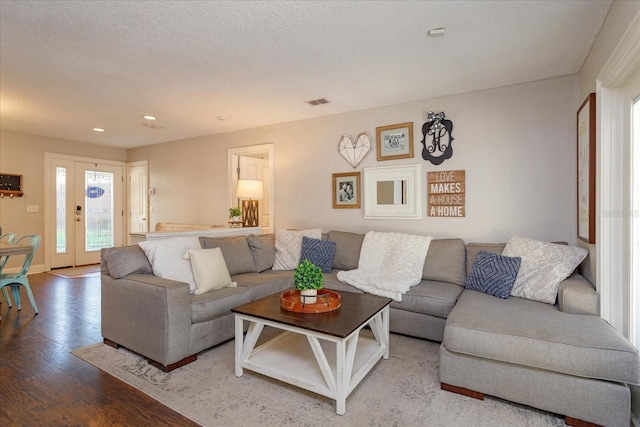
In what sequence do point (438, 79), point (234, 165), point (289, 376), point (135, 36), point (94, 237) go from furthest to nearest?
point (94, 237) → point (234, 165) → point (438, 79) → point (135, 36) → point (289, 376)

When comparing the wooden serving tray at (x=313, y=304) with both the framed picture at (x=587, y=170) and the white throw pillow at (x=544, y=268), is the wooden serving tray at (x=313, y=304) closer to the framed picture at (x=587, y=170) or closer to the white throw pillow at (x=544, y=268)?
the white throw pillow at (x=544, y=268)

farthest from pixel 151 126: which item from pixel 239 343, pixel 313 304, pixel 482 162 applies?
pixel 482 162

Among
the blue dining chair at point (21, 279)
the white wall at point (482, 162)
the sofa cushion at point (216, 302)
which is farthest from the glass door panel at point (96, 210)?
the sofa cushion at point (216, 302)

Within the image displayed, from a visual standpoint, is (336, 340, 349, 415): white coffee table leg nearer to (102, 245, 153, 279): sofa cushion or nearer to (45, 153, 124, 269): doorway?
(102, 245, 153, 279): sofa cushion

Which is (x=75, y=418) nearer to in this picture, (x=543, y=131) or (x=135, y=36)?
(x=135, y=36)

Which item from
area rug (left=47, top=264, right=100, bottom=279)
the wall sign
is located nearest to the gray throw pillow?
the wall sign

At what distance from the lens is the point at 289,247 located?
382cm

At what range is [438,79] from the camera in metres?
3.13

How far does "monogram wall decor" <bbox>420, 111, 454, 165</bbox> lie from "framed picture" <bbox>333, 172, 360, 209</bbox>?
0.91 metres

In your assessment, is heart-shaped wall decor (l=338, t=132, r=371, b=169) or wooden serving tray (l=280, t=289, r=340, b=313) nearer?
wooden serving tray (l=280, t=289, r=340, b=313)

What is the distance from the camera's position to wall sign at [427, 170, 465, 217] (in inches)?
139

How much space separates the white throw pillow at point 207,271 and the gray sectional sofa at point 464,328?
0.29 ft

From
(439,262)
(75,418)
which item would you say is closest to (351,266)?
(439,262)

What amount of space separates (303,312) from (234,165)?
3661 mm
